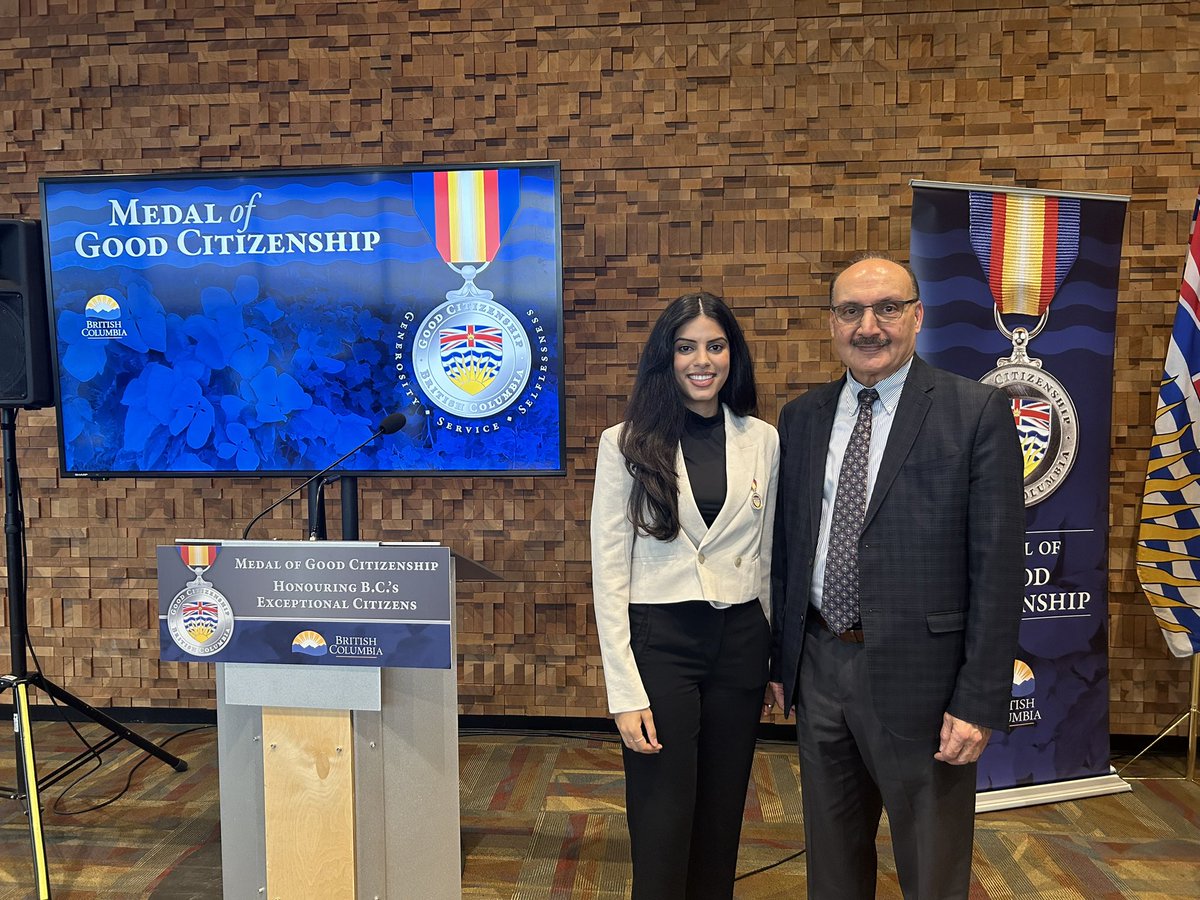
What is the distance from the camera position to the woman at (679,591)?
173 cm

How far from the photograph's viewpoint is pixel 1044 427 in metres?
2.89

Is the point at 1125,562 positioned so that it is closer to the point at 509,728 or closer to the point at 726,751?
the point at 726,751

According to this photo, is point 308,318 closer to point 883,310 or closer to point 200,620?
point 200,620

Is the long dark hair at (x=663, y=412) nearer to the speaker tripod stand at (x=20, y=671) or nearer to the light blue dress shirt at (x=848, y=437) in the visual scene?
the light blue dress shirt at (x=848, y=437)

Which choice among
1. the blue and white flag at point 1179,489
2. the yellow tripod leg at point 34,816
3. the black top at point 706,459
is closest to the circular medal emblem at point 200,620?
the yellow tripod leg at point 34,816

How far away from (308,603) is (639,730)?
2.81 feet

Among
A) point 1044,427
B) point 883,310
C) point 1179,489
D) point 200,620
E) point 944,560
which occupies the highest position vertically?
point 883,310

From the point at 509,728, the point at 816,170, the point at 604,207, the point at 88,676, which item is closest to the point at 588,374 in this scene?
the point at 604,207

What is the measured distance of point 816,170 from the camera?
136 inches

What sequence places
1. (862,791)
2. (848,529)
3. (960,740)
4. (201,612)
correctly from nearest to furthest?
1. (960,740)
2. (848,529)
3. (862,791)
4. (201,612)

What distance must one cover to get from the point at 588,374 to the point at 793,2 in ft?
6.09

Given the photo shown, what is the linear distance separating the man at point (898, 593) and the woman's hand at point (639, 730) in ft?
1.14

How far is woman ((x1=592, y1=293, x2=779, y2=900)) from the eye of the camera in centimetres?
173

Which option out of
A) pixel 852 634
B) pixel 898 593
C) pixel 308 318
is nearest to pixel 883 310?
pixel 898 593
